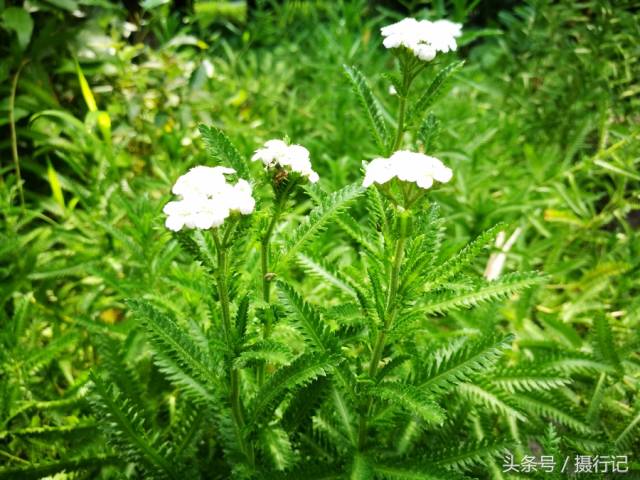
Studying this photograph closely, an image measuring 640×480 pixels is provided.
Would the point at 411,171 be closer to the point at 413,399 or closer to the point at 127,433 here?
the point at 413,399

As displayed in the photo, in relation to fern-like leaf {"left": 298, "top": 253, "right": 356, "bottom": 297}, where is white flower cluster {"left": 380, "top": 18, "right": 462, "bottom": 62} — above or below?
above

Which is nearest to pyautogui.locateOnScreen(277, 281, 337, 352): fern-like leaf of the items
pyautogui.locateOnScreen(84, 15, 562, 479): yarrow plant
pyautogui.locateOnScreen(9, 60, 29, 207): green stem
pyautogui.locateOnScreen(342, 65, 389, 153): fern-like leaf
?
pyautogui.locateOnScreen(84, 15, 562, 479): yarrow plant

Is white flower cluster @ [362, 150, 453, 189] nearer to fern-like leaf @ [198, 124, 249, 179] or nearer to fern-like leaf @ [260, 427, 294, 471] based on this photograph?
fern-like leaf @ [198, 124, 249, 179]

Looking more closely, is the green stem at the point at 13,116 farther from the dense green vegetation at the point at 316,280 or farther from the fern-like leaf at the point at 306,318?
the fern-like leaf at the point at 306,318

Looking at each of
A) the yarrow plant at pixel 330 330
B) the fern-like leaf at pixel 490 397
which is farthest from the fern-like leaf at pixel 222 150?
the fern-like leaf at pixel 490 397

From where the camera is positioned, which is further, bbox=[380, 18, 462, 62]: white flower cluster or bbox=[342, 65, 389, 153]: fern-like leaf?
bbox=[342, 65, 389, 153]: fern-like leaf

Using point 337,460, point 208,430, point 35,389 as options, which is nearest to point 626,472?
point 337,460
